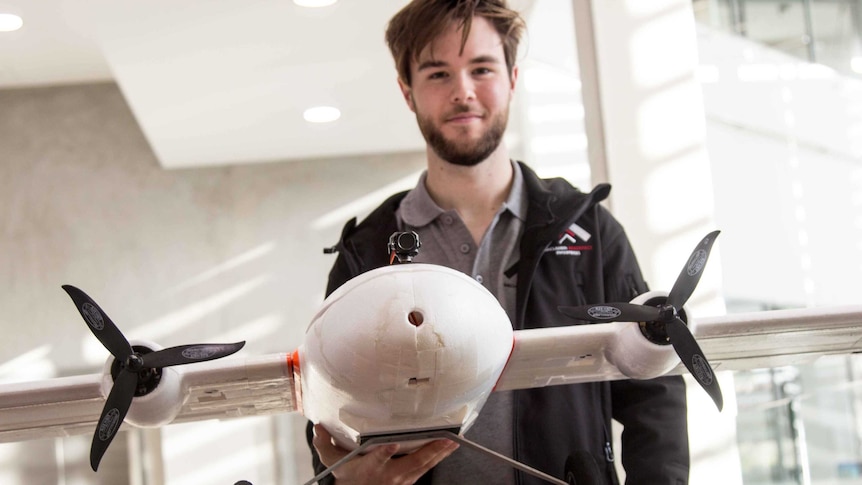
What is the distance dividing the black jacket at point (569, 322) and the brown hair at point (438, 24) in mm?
601

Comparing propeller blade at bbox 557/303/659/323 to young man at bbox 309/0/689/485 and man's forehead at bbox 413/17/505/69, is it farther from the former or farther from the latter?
man's forehead at bbox 413/17/505/69

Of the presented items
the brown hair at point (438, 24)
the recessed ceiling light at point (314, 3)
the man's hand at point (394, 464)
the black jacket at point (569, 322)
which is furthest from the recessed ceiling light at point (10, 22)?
the man's hand at point (394, 464)

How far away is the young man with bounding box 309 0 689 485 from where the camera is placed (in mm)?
3662

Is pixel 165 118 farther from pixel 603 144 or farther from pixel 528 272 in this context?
pixel 528 272

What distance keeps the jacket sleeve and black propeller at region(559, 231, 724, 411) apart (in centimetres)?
32

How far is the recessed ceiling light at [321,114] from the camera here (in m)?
10.1

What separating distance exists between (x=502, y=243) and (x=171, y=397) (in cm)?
132

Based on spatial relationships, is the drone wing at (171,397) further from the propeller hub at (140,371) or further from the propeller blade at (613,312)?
the propeller blade at (613,312)

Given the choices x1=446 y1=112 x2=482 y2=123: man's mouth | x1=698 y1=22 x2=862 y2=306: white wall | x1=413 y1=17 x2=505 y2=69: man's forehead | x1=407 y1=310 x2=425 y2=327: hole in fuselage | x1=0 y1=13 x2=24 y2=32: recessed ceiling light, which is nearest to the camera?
x1=407 y1=310 x2=425 y2=327: hole in fuselage

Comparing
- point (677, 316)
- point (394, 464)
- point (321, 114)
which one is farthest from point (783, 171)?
point (394, 464)

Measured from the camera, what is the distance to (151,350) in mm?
3566

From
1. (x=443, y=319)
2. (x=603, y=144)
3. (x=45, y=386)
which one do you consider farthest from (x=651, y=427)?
(x=603, y=144)

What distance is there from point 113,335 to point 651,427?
73.6 inches

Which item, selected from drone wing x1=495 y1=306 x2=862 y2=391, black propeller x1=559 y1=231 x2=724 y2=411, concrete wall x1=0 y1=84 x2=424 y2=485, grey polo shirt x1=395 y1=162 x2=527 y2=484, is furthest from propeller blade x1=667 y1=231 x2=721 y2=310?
concrete wall x1=0 y1=84 x2=424 y2=485
